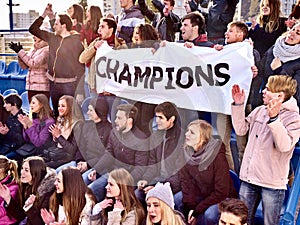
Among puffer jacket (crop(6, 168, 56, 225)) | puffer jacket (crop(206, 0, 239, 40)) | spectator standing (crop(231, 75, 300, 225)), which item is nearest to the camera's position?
spectator standing (crop(231, 75, 300, 225))

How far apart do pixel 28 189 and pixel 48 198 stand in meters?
0.23

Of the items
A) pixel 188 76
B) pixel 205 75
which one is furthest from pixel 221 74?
pixel 188 76

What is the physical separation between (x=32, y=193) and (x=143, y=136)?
1065mm

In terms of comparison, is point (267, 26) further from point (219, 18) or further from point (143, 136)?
point (143, 136)

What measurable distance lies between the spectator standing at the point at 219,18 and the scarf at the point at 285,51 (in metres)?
0.81

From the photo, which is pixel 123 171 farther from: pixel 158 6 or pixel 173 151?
pixel 158 6

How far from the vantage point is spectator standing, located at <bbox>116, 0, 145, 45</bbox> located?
4.09m

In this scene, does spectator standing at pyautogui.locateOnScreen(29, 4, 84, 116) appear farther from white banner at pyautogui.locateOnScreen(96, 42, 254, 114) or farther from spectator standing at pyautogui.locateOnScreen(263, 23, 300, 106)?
spectator standing at pyautogui.locateOnScreen(263, 23, 300, 106)

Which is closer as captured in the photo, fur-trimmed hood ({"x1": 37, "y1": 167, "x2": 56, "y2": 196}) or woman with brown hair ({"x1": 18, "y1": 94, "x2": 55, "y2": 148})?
fur-trimmed hood ({"x1": 37, "y1": 167, "x2": 56, "y2": 196})

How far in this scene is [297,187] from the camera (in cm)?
268

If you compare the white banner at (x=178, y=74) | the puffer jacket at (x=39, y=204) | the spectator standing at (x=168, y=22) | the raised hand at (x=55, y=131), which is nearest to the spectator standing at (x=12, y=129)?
the raised hand at (x=55, y=131)

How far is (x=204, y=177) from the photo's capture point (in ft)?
9.30

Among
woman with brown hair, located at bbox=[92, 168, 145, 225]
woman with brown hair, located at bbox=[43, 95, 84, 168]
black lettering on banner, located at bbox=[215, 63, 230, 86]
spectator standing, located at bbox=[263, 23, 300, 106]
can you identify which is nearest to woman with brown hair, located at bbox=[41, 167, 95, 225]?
woman with brown hair, located at bbox=[92, 168, 145, 225]

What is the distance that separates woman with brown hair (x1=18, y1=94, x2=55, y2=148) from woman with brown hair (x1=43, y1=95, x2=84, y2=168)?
118 mm
